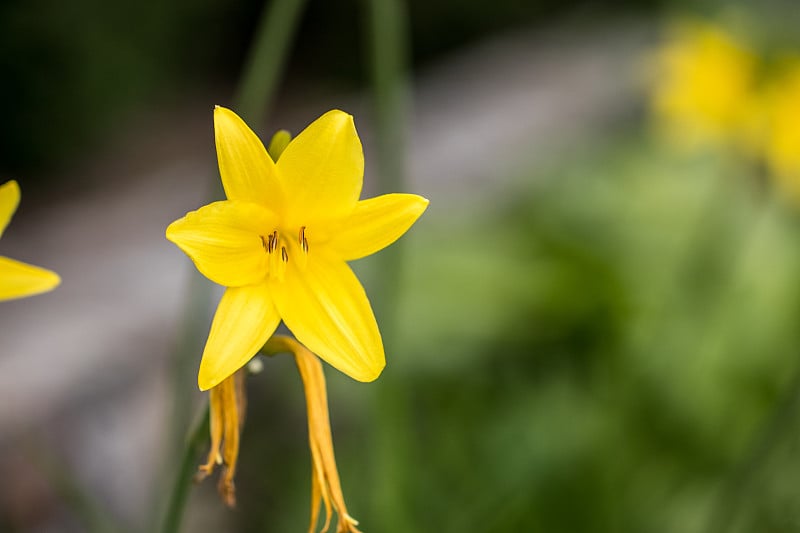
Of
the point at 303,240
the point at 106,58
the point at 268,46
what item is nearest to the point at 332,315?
the point at 303,240

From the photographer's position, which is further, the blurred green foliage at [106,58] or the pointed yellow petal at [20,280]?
the blurred green foliage at [106,58]

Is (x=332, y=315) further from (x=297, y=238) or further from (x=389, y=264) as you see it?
(x=389, y=264)

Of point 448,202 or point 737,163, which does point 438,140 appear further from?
point 737,163

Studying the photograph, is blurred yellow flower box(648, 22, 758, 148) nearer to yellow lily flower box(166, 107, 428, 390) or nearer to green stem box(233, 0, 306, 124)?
green stem box(233, 0, 306, 124)

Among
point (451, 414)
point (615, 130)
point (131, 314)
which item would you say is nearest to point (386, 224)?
point (451, 414)

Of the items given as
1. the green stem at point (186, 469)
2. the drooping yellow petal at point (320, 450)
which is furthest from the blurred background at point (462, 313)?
the drooping yellow petal at point (320, 450)

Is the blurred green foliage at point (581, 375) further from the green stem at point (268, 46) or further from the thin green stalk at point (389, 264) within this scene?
the green stem at point (268, 46)

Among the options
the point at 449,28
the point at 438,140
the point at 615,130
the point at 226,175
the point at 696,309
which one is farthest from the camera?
the point at 449,28
